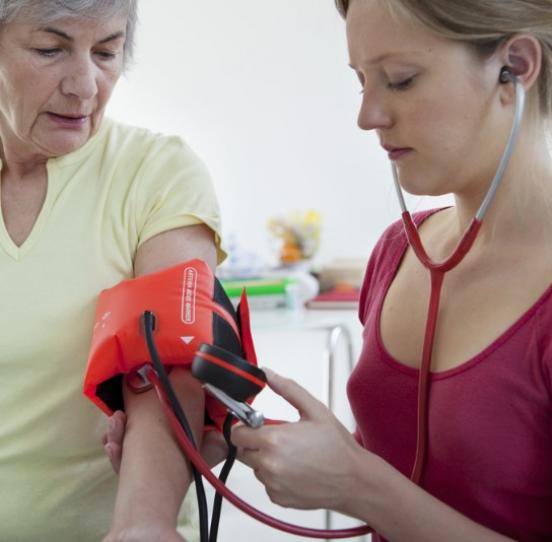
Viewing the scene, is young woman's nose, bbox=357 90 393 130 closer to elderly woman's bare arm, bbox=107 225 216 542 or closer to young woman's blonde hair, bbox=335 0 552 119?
young woman's blonde hair, bbox=335 0 552 119

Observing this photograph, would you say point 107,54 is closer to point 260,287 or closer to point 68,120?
point 68,120

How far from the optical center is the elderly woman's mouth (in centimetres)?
131

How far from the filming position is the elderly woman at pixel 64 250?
126 centimetres

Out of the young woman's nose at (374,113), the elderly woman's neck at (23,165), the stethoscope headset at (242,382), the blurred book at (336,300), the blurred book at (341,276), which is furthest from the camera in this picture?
the blurred book at (341,276)

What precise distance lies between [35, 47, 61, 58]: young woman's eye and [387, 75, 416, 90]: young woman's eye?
0.48 m

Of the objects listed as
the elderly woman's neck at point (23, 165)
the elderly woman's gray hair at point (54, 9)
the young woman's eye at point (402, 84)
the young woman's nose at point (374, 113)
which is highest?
the elderly woman's gray hair at point (54, 9)

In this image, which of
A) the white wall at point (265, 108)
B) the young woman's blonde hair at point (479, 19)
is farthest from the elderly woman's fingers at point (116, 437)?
the white wall at point (265, 108)

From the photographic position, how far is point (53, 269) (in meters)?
1.29

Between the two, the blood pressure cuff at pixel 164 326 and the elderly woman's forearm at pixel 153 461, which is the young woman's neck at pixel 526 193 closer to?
the blood pressure cuff at pixel 164 326

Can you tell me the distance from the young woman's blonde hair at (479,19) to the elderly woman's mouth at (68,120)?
0.49 meters

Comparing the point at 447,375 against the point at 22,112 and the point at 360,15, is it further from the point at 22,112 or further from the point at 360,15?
the point at 22,112

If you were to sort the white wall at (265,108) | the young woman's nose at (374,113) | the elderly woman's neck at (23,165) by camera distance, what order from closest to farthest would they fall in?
the young woman's nose at (374,113)
the elderly woman's neck at (23,165)
the white wall at (265,108)

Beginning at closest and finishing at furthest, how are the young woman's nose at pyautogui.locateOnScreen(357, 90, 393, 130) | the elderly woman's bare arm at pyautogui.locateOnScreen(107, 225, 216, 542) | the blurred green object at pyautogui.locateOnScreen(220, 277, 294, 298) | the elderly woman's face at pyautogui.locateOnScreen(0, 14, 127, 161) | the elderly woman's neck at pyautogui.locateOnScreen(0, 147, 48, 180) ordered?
the elderly woman's bare arm at pyautogui.locateOnScreen(107, 225, 216, 542) → the young woman's nose at pyautogui.locateOnScreen(357, 90, 393, 130) → the elderly woman's face at pyautogui.locateOnScreen(0, 14, 127, 161) → the elderly woman's neck at pyautogui.locateOnScreen(0, 147, 48, 180) → the blurred green object at pyautogui.locateOnScreen(220, 277, 294, 298)

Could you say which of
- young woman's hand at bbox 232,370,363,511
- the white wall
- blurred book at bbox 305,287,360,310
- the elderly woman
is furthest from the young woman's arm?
the white wall
